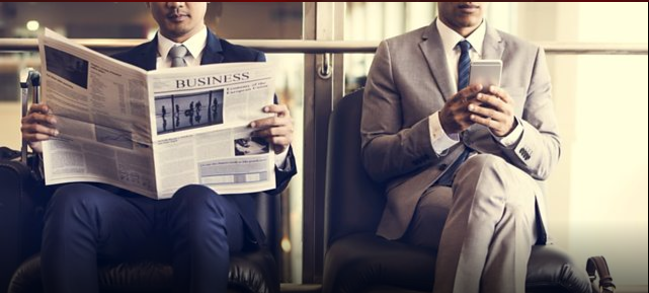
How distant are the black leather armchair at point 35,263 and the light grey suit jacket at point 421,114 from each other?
0.35m

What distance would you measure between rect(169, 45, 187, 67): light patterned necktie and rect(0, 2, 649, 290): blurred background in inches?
15.5

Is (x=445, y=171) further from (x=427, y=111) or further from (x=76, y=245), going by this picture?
(x=76, y=245)

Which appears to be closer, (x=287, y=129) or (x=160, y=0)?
(x=287, y=129)

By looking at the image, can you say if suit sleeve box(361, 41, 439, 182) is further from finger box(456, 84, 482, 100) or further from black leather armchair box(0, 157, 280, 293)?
black leather armchair box(0, 157, 280, 293)

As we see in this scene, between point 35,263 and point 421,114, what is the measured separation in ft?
3.05

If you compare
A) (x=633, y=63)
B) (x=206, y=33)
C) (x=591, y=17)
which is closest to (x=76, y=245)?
(x=206, y=33)

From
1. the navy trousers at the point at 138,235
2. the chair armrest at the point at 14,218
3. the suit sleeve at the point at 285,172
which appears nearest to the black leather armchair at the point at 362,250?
the suit sleeve at the point at 285,172

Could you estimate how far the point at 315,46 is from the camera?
7.68ft

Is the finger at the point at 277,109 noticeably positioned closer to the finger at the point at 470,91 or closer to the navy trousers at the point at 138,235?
the navy trousers at the point at 138,235

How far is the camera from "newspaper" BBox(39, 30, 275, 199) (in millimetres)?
1756

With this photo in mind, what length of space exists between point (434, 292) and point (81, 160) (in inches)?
31.8

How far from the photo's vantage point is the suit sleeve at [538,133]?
1918mm

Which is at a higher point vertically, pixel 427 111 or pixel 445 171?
pixel 427 111

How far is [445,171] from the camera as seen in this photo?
2.00 metres
